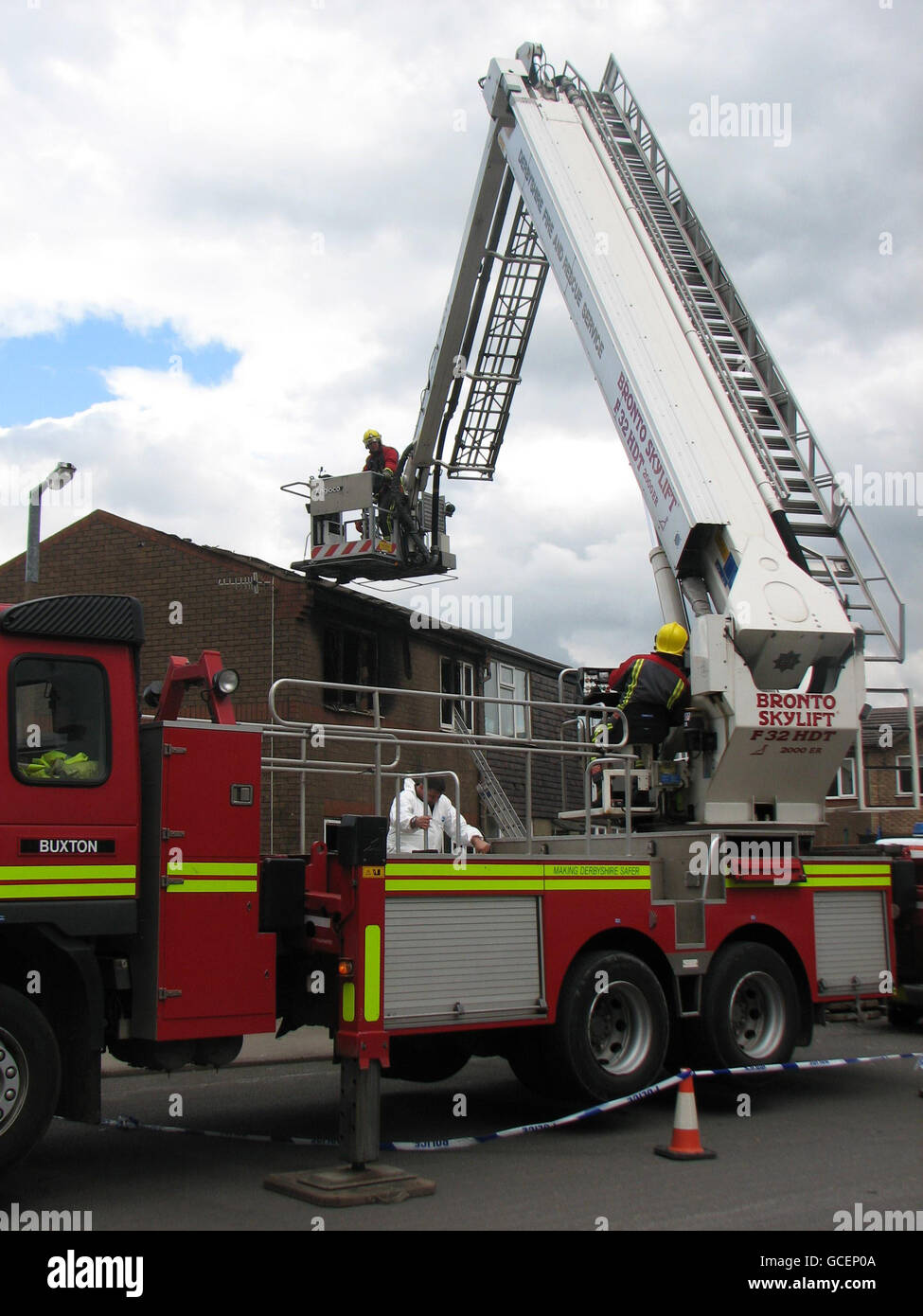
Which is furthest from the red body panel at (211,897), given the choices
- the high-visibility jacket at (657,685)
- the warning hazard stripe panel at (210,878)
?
the high-visibility jacket at (657,685)

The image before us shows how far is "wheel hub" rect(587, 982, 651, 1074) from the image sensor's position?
9258mm

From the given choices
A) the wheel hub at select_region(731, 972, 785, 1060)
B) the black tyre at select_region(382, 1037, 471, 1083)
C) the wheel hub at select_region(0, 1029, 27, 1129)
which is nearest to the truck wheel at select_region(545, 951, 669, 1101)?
the black tyre at select_region(382, 1037, 471, 1083)

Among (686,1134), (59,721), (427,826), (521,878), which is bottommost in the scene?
(686,1134)

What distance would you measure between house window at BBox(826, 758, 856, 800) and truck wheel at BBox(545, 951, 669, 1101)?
7.85ft

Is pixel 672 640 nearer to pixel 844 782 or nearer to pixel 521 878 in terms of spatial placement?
pixel 844 782

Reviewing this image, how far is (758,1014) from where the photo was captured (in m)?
10.4

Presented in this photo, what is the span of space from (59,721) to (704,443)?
5823mm

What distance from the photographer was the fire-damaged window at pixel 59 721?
699 centimetres

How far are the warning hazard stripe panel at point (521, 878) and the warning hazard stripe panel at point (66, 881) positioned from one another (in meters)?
1.58

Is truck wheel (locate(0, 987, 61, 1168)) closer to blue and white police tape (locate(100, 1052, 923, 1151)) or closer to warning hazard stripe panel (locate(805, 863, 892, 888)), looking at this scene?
blue and white police tape (locate(100, 1052, 923, 1151))

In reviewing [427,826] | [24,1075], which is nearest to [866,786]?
[427,826]

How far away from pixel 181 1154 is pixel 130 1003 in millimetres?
1533

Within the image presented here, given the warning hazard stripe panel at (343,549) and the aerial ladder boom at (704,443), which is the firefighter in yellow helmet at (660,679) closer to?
the aerial ladder boom at (704,443)
